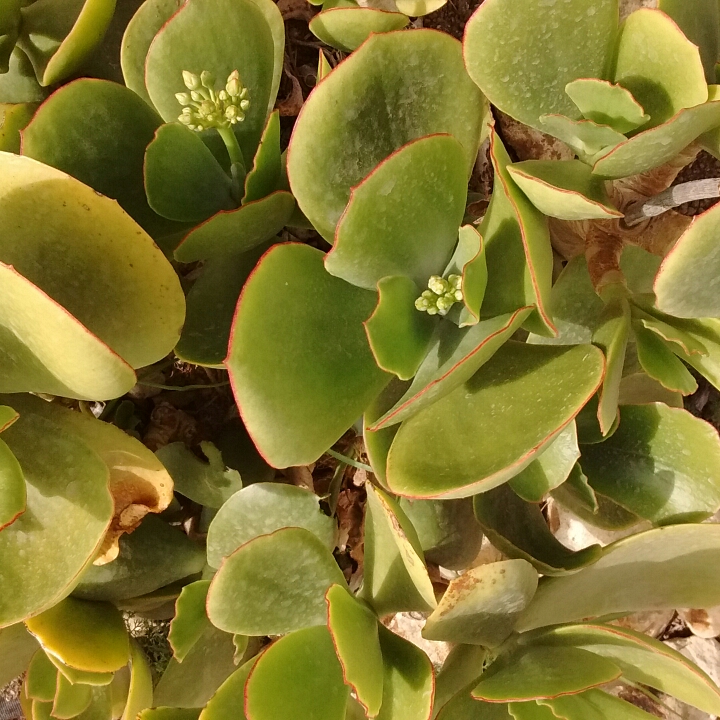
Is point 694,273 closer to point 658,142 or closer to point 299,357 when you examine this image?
point 658,142

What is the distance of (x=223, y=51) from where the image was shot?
51 centimetres

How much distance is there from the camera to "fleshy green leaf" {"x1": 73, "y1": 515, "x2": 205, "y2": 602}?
1.89 ft

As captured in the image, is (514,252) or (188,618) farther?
(188,618)

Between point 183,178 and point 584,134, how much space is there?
294 mm

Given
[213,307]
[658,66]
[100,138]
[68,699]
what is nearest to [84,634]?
[68,699]

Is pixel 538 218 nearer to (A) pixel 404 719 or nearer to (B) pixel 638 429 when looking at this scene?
(B) pixel 638 429

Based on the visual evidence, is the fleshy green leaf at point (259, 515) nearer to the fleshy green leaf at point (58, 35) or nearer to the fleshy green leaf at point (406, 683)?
the fleshy green leaf at point (406, 683)

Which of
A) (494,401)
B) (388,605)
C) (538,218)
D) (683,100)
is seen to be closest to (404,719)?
(388,605)

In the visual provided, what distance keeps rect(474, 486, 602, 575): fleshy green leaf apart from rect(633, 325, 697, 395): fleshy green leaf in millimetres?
147

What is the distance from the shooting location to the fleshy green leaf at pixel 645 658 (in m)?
0.48

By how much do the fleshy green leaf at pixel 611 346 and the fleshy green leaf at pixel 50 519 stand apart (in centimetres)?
36

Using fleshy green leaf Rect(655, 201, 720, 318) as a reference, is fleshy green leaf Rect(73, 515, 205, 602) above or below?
below

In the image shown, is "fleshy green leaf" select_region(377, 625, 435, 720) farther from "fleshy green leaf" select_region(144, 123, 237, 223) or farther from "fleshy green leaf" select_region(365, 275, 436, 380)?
"fleshy green leaf" select_region(144, 123, 237, 223)

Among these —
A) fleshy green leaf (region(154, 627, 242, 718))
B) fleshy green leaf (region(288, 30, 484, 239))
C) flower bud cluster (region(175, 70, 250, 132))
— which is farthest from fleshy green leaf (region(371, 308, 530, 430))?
fleshy green leaf (region(154, 627, 242, 718))
